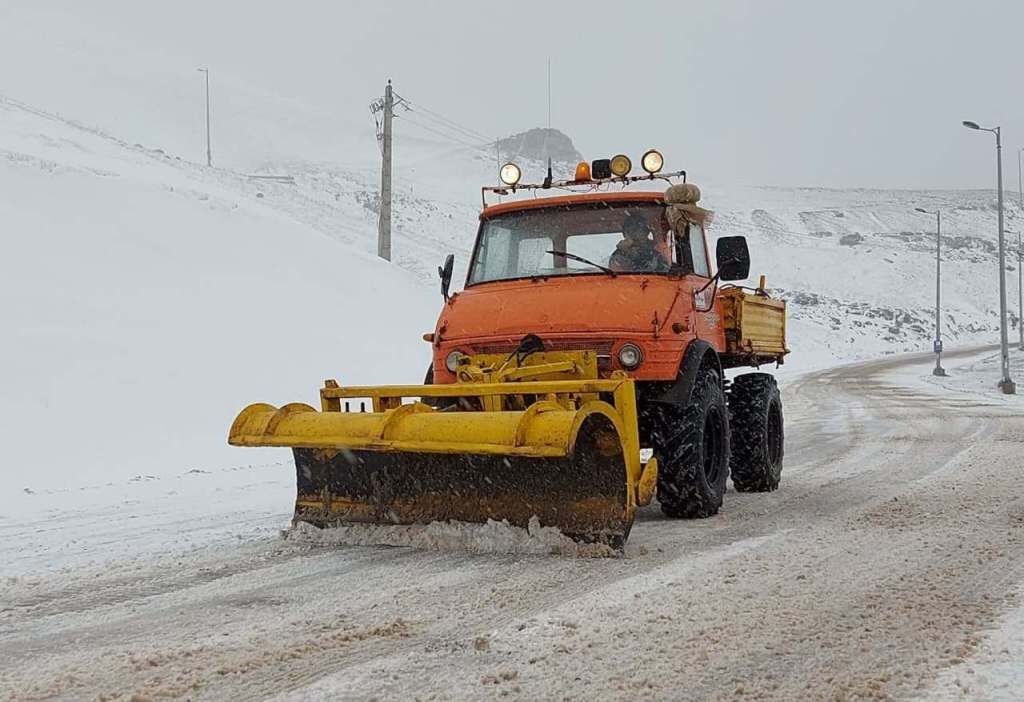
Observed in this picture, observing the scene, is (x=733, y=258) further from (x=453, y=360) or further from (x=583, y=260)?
(x=453, y=360)

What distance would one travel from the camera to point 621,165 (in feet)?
23.0

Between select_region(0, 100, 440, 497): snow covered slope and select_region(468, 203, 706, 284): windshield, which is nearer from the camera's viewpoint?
select_region(468, 203, 706, 284): windshield

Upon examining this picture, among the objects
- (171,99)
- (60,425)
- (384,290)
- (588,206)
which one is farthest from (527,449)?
(171,99)

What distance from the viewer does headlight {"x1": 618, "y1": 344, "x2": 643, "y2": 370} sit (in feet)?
19.0

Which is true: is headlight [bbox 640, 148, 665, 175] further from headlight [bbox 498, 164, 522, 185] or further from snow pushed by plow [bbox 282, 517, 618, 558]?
snow pushed by plow [bbox 282, 517, 618, 558]

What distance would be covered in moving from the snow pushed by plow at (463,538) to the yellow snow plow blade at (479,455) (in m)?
0.05

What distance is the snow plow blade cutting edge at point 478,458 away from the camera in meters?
4.86

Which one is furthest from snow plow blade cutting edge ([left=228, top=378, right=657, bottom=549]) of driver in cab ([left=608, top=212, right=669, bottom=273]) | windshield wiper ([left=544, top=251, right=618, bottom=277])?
driver in cab ([left=608, top=212, right=669, bottom=273])

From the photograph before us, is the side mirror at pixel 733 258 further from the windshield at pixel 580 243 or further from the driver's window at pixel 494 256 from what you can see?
the driver's window at pixel 494 256

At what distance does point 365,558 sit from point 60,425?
5971mm

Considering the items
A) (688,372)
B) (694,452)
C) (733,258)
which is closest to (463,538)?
(694,452)

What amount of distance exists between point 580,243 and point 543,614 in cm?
332

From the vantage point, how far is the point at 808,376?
2981 cm

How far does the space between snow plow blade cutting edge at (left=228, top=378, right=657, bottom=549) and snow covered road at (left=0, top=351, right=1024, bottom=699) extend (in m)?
0.27
